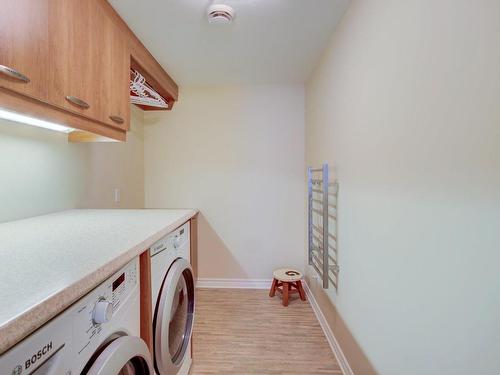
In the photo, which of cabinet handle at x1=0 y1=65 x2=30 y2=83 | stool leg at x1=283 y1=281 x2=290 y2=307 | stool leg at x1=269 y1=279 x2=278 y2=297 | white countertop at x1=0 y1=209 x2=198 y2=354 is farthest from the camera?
stool leg at x1=269 y1=279 x2=278 y2=297

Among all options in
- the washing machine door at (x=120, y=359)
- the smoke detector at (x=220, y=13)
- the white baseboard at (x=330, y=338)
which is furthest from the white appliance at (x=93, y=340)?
the smoke detector at (x=220, y=13)

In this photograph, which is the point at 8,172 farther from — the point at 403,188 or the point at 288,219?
the point at 288,219

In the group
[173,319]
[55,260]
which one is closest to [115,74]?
[55,260]

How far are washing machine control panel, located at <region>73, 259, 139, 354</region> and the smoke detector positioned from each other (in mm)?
1462

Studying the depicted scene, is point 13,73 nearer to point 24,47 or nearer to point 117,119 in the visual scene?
point 24,47

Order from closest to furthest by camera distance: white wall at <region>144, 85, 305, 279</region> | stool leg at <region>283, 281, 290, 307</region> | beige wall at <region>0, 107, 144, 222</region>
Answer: beige wall at <region>0, 107, 144, 222</region> → stool leg at <region>283, 281, 290, 307</region> → white wall at <region>144, 85, 305, 279</region>

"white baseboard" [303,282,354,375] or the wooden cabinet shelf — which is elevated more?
the wooden cabinet shelf

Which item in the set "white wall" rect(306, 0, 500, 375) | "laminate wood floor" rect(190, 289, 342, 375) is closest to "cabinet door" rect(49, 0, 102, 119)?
"white wall" rect(306, 0, 500, 375)

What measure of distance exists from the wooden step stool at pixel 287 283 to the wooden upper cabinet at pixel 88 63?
1.89 m

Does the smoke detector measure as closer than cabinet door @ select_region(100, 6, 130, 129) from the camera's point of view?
No

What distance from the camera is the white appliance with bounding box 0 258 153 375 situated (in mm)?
460

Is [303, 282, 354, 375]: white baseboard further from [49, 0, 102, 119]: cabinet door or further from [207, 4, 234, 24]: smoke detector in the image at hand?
[207, 4, 234, 24]: smoke detector

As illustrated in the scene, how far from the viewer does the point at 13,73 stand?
816 millimetres

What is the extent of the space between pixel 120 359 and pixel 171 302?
1.42 ft
